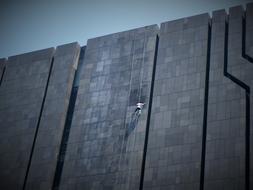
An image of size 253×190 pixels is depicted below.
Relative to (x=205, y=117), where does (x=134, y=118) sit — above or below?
above

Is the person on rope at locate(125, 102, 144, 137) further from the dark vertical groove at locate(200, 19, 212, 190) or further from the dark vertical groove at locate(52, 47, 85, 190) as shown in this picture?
the dark vertical groove at locate(52, 47, 85, 190)

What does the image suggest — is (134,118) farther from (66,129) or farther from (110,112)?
(66,129)

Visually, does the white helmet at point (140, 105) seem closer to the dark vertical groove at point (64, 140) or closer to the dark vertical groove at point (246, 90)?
the dark vertical groove at point (64, 140)

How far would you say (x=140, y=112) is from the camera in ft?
175

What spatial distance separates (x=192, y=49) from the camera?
180 ft

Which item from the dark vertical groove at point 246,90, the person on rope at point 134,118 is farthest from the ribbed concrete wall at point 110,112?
the dark vertical groove at point 246,90

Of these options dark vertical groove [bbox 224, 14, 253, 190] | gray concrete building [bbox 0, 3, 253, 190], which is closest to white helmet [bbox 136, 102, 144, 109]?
gray concrete building [bbox 0, 3, 253, 190]

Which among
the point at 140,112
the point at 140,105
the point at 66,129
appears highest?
the point at 140,105

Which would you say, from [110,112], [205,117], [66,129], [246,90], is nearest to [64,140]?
[66,129]

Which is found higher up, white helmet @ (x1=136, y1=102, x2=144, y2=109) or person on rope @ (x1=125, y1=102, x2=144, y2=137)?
white helmet @ (x1=136, y1=102, x2=144, y2=109)

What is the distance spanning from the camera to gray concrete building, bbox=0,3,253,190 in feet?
158

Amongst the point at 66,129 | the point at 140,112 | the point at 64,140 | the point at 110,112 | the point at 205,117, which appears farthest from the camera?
the point at 66,129

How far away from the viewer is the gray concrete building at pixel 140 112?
1894 inches

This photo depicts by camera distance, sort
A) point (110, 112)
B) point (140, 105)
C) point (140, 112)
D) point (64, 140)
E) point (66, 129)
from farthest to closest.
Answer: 1. point (66, 129)
2. point (64, 140)
3. point (110, 112)
4. point (140, 105)
5. point (140, 112)
